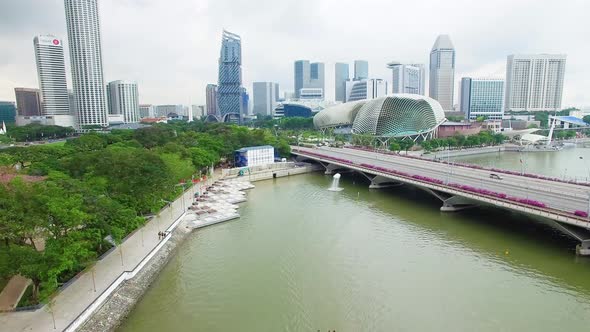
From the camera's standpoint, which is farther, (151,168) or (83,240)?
(151,168)

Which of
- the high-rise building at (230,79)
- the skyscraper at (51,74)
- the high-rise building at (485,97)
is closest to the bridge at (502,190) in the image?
the skyscraper at (51,74)

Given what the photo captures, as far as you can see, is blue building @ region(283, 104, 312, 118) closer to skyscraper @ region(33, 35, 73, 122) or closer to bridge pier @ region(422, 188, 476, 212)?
skyscraper @ region(33, 35, 73, 122)

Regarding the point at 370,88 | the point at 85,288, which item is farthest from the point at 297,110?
the point at 85,288

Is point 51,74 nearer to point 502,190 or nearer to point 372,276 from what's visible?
point 372,276

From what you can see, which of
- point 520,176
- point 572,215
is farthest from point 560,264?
point 520,176

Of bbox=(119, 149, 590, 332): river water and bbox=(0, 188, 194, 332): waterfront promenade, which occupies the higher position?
bbox=(0, 188, 194, 332): waterfront promenade

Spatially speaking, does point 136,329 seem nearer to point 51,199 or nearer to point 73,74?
point 51,199

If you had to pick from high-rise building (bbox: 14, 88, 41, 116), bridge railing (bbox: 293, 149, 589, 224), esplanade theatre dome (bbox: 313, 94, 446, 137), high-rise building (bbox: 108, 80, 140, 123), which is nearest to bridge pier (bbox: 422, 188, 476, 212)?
bridge railing (bbox: 293, 149, 589, 224)
